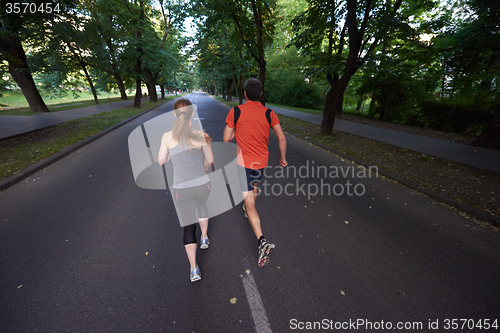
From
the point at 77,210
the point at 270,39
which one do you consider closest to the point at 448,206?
the point at 77,210

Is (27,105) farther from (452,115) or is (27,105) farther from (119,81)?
(452,115)

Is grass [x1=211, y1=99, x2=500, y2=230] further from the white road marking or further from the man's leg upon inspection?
the white road marking

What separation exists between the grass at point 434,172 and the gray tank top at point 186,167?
512 cm

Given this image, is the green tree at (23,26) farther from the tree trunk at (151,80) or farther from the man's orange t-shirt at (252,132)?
the tree trunk at (151,80)

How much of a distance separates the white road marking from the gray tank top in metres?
1.26

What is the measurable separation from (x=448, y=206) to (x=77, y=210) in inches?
278

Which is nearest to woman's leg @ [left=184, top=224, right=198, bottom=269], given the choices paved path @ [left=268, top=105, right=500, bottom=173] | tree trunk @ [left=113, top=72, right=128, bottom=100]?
paved path @ [left=268, top=105, right=500, bottom=173]

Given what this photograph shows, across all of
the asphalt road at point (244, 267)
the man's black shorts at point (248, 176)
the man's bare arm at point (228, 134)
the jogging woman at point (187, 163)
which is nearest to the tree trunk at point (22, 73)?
the asphalt road at point (244, 267)

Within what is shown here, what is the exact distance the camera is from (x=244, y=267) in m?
2.49

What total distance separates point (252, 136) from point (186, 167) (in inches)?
35.7

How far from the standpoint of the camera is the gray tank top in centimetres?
217

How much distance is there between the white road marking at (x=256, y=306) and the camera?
1.86 metres

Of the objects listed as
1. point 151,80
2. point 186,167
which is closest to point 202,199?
point 186,167

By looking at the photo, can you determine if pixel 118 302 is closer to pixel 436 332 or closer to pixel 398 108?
pixel 436 332
